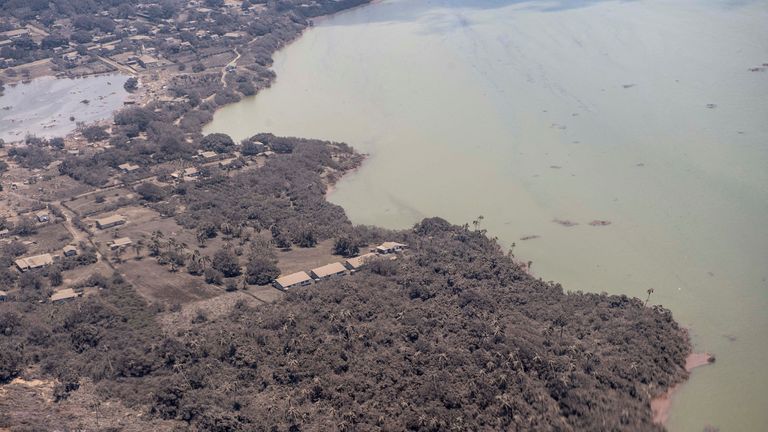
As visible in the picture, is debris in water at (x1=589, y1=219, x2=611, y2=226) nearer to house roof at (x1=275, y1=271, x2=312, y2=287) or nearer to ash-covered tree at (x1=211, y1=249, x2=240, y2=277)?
house roof at (x1=275, y1=271, x2=312, y2=287)

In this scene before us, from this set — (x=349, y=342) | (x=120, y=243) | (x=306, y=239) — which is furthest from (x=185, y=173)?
(x=349, y=342)

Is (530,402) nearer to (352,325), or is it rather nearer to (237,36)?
(352,325)

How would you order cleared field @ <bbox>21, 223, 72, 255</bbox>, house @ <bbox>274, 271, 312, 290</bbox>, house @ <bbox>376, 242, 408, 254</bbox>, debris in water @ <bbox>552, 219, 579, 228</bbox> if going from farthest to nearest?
debris in water @ <bbox>552, 219, 579, 228</bbox>
cleared field @ <bbox>21, 223, 72, 255</bbox>
house @ <bbox>376, 242, 408, 254</bbox>
house @ <bbox>274, 271, 312, 290</bbox>

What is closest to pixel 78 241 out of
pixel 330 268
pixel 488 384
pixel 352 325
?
pixel 330 268

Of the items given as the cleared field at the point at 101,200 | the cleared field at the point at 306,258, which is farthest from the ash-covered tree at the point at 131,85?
the cleared field at the point at 306,258

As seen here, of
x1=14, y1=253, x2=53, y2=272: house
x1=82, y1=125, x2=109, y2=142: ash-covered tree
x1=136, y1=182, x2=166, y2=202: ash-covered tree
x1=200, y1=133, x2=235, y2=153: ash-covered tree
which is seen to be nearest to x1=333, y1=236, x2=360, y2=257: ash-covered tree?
x1=136, y1=182, x2=166, y2=202: ash-covered tree

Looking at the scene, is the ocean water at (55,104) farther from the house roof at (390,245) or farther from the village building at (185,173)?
the house roof at (390,245)
